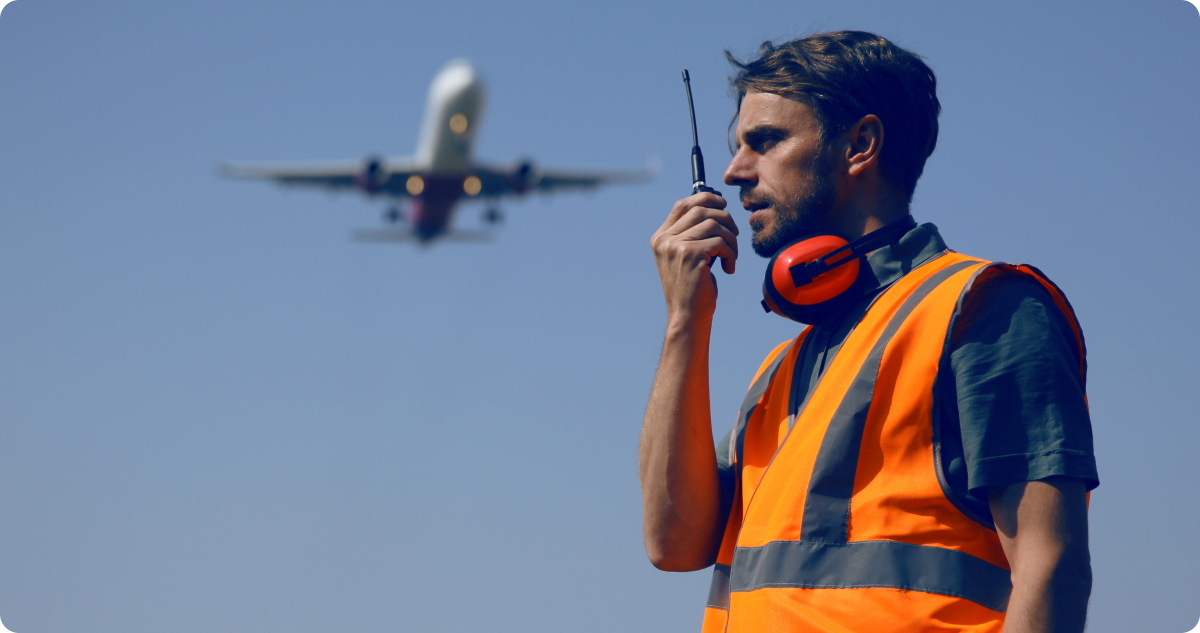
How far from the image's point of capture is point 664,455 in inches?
114

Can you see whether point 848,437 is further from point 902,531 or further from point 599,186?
point 599,186

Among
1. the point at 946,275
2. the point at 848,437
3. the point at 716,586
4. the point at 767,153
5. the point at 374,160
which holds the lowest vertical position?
the point at 716,586

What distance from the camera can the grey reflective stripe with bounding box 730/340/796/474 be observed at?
2936 mm

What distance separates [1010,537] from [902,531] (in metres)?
0.22

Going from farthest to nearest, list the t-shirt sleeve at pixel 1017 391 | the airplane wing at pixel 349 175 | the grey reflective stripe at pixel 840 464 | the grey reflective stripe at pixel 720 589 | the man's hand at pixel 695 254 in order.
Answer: the airplane wing at pixel 349 175 → the man's hand at pixel 695 254 → the grey reflective stripe at pixel 720 589 → the grey reflective stripe at pixel 840 464 → the t-shirt sleeve at pixel 1017 391

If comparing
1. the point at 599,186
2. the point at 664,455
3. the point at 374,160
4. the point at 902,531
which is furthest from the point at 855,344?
the point at 599,186

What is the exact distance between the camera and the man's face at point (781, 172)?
2934mm

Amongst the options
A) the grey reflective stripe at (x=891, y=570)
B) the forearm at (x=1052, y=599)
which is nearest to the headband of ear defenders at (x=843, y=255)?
the grey reflective stripe at (x=891, y=570)

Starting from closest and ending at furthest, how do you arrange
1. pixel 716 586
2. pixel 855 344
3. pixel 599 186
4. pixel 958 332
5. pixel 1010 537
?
pixel 1010 537 < pixel 958 332 < pixel 855 344 < pixel 716 586 < pixel 599 186

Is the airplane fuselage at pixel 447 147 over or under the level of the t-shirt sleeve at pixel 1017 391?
over

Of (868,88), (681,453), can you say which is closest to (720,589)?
(681,453)

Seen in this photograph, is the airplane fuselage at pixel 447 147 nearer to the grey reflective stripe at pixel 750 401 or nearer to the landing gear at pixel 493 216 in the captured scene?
the landing gear at pixel 493 216

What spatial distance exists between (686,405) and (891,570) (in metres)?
0.84

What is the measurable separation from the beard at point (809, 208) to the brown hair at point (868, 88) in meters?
0.09
